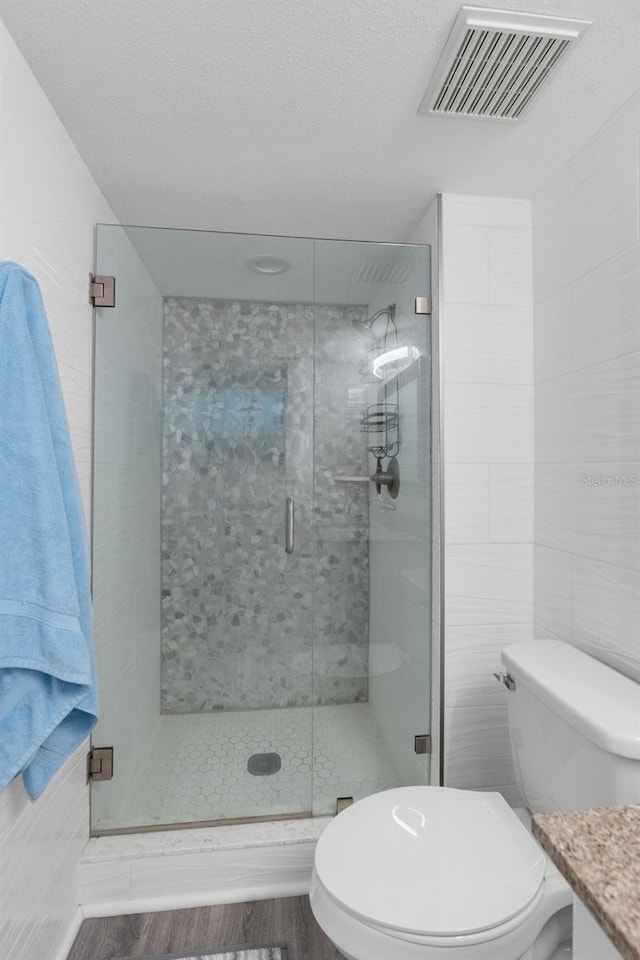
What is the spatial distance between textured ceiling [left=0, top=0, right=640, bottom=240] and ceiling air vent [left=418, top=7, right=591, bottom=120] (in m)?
0.03

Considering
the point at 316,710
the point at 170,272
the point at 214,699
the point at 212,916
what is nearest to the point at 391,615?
the point at 316,710

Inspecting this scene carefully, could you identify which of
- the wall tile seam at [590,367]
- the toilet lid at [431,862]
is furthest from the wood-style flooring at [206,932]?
the wall tile seam at [590,367]

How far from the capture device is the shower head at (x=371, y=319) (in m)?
1.83

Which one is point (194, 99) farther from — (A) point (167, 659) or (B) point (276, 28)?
(A) point (167, 659)

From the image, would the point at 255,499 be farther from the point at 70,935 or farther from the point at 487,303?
the point at 70,935

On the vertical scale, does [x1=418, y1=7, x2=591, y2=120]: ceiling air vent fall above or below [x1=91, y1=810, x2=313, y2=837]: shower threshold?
above

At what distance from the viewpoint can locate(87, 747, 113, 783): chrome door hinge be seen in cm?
167

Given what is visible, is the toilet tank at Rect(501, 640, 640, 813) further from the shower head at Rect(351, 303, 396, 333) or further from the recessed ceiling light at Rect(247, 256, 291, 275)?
the recessed ceiling light at Rect(247, 256, 291, 275)

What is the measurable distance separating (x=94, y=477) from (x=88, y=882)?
1192mm

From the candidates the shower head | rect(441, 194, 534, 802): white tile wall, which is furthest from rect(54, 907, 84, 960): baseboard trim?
the shower head

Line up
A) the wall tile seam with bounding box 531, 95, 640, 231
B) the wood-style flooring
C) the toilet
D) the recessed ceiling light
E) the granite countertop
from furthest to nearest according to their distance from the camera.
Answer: the recessed ceiling light, the wood-style flooring, the wall tile seam with bounding box 531, 95, 640, 231, the toilet, the granite countertop

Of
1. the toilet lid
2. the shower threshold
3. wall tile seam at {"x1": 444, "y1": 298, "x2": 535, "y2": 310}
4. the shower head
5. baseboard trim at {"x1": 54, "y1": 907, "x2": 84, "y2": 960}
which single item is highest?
wall tile seam at {"x1": 444, "y1": 298, "x2": 535, "y2": 310}

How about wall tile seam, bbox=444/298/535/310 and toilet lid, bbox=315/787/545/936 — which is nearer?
toilet lid, bbox=315/787/545/936

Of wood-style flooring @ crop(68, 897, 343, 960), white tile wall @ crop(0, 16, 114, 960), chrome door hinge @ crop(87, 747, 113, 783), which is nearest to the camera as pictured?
white tile wall @ crop(0, 16, 114, 960)
